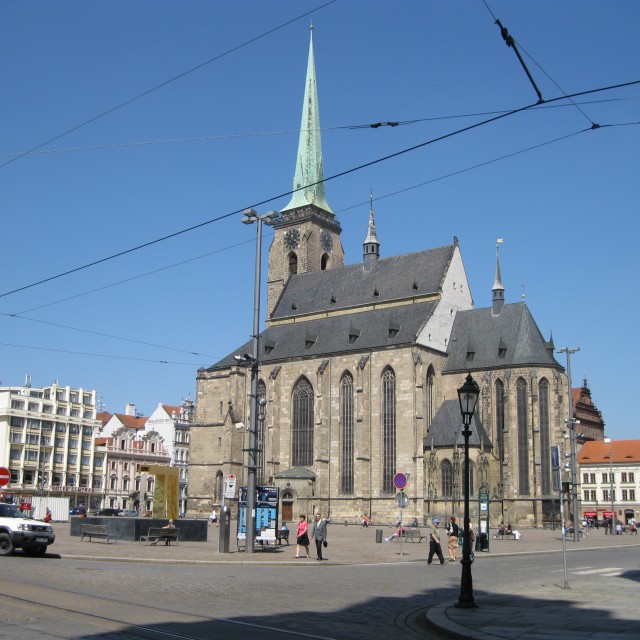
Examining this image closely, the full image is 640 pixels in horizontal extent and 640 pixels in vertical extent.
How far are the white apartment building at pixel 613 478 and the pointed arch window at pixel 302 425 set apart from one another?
43.6 meters

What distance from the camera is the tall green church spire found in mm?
88438

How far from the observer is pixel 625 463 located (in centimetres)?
10281

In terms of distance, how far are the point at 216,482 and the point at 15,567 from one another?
56598 mm

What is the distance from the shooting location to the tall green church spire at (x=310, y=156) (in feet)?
290

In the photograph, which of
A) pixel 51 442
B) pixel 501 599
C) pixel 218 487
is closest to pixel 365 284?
pixel 218 487

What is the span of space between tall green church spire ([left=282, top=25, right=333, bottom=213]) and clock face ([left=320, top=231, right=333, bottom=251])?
2.55 meters

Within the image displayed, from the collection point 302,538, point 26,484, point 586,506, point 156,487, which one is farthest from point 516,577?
point 586,506

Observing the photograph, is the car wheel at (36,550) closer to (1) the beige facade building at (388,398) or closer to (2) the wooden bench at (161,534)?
(2) the wooden bench at (161,534)

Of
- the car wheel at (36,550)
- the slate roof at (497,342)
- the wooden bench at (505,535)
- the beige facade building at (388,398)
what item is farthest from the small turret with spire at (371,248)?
the car wheel at (36,550)

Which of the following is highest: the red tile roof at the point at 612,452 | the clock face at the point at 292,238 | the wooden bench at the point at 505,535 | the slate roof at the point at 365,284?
the clock face at the point at 292,238

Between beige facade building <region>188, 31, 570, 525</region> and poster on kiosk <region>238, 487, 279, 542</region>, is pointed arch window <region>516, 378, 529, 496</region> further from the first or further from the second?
poster on kiosk <region>238, 487, 279, 542</region>

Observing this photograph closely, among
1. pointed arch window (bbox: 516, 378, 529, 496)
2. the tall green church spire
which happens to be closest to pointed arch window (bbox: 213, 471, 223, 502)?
pointed arch window (bbox: 516, 378, 529, 496)

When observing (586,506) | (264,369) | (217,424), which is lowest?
(586,506)

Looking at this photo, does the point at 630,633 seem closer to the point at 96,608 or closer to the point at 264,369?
the point at 96,608
